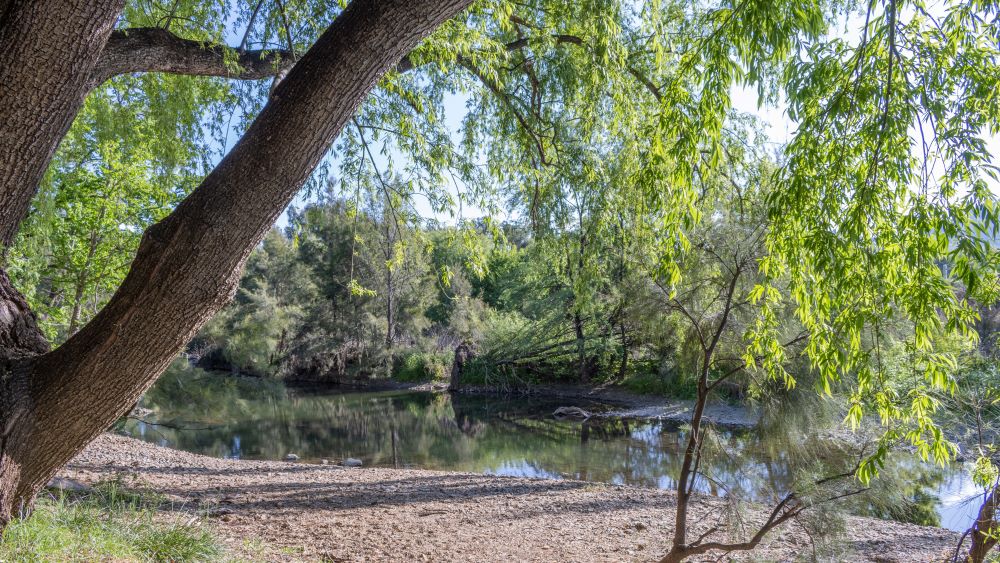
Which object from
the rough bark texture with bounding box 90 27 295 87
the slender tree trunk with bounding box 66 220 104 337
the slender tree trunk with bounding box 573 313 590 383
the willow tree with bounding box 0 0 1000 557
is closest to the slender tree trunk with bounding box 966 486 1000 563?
the willow tree with bounding box 0 0 1000 557

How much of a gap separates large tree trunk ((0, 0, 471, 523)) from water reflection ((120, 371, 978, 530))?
287 centimetres

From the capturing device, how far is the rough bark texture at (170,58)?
306 cm

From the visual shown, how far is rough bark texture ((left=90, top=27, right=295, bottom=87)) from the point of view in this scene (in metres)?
3.06

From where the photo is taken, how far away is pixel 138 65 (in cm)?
319

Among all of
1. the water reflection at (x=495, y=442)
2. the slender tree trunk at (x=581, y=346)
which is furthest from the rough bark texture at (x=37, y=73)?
the slender tree trunk at (x=581, y=346)

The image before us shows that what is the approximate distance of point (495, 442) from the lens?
1144cm

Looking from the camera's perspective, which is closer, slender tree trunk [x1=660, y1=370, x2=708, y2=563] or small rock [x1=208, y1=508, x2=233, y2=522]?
slender tree trunk [x1=660, y1=370, x2=708, y2=563]

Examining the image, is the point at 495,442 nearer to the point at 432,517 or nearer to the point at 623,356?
the point at 432,517

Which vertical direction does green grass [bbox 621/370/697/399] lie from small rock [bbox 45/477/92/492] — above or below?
above

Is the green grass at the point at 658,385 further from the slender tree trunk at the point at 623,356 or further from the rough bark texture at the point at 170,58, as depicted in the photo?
the rough bark texture at the point at 170,58

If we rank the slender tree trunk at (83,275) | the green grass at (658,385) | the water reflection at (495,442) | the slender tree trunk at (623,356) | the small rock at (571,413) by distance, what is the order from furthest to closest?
the slender tree trunk at (623,356), the green grass at (658,385), the small rock at (571,413), the slender tree trunk at (83,275), the water reflection at (495,442)

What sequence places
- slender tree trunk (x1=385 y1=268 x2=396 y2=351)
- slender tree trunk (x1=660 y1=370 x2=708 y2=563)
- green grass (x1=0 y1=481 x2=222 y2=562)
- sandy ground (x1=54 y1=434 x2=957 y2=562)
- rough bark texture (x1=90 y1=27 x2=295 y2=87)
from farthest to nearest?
slender tree trunk (x1=385 y1=268 x2=396 y2=351) < sandy ground (x1=54 y1=434 x2=957 y2=562) < slender tree trunk (x1=660 y1=370 x2=708 y2=563) < rough bark texture (x1=90 y1=27 x2=295 y2=87) < green grass (x1=0 y1=481 x2=222 y2=562)

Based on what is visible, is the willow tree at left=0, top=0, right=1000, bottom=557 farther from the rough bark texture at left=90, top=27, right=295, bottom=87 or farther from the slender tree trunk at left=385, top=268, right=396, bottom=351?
the slender tree trunk at left=385, top=268, right=396, bottom=351

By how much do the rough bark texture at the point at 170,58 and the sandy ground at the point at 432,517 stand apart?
2552 mm
